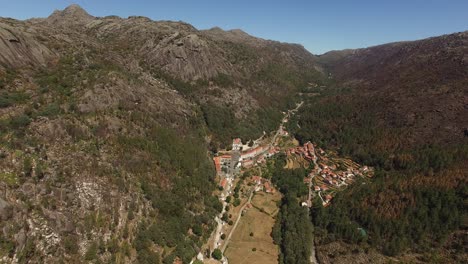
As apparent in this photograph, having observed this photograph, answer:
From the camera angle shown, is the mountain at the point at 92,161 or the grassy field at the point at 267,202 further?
the grassy field at the point at 267,202

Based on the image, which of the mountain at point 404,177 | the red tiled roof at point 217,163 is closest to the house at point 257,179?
the red tiled roof at point 217,163

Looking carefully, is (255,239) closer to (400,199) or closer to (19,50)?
(400,199)

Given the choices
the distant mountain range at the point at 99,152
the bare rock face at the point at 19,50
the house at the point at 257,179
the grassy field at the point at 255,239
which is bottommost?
the grassy field at the point at 255,239

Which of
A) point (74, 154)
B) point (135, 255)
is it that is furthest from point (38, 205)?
point (135, 255)

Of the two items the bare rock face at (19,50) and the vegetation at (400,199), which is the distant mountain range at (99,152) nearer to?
the bare rock face at (19,50)

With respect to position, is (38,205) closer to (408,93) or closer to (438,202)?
(438,202)

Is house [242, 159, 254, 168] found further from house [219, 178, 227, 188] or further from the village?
house [219, 178, 227, 188]
